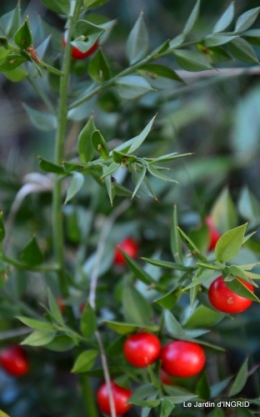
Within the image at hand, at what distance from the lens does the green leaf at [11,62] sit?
553mm

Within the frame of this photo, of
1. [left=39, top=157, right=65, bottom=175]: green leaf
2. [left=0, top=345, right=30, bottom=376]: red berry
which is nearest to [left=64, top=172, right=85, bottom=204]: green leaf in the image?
[left=39, top=157, right=65, bottom=175]: green leaf

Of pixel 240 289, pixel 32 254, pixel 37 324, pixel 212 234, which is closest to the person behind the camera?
pixel 240 289

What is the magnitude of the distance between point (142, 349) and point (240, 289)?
174 millimetres

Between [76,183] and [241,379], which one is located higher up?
[76,183]

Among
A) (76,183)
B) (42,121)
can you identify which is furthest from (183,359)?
(42,121)

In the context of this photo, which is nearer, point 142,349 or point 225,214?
point 142,349

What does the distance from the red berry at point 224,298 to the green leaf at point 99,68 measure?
29cm

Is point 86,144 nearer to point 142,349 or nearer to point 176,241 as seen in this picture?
point 176,241

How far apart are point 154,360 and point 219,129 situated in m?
1.11

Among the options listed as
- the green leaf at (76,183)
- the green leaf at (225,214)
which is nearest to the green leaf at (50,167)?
the green leaf at (76,183)

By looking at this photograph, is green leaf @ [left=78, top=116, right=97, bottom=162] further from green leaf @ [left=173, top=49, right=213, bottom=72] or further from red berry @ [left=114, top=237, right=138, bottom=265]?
red berry @ [left=114, top=237, right=138, bottom=265]

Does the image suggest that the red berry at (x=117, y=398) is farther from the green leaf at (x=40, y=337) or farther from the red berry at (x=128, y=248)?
the red berry at (x=128, y=248)

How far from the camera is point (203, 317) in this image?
2.15ft

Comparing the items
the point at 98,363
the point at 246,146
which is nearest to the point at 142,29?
the point at 98,363
